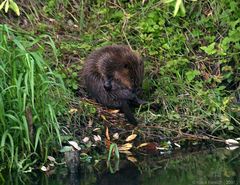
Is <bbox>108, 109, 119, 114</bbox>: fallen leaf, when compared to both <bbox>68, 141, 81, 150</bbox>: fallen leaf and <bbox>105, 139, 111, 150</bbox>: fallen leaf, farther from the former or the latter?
<bbox>68, 141, 81, 150</bbox>: fallen leaf

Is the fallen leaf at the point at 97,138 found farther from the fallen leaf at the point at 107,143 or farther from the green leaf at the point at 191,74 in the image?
the green leaf at the point at 191,74

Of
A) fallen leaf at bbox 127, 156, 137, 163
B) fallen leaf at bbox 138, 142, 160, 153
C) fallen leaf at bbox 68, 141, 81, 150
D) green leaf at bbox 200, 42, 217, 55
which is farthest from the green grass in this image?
fallen leaf at bbox 127, 156, 137, 163

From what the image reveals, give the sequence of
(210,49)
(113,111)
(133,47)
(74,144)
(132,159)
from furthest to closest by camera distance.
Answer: (133,47)
(210,49)
(113,111)
(74,144)
(132,159)

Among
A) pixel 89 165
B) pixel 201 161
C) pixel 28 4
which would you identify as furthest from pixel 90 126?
pixel 28 4

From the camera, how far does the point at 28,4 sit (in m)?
7.83

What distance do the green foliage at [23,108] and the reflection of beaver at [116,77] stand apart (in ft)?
2.74

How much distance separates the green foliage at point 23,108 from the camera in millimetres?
5559

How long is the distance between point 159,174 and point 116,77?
4.51ft

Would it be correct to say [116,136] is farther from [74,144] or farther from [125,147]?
[74,144]

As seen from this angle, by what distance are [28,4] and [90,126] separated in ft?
6.59

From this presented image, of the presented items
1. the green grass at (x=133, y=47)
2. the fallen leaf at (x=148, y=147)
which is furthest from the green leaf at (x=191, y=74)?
→ the fallen leaf at (x=148, y=147)

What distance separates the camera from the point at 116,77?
259 inches

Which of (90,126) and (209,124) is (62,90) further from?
(209,124)

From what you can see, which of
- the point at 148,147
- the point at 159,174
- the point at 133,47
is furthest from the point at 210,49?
the point at 159,174
